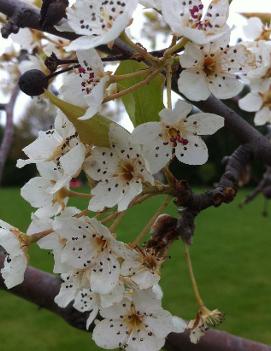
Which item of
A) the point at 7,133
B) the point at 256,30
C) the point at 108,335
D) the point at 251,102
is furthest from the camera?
the point at 7,133

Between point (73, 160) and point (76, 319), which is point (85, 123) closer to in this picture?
point (73, 160)

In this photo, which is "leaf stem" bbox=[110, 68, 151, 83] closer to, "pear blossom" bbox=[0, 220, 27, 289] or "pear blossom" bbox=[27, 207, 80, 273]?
"pear blossom" bbox=[27, 207, 80, 273]

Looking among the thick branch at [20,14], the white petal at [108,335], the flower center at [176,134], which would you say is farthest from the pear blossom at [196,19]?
the white petal at [108,335]

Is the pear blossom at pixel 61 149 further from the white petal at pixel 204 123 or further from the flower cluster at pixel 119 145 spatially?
the white petal at pixel 204 123

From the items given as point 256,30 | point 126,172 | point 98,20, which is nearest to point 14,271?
point 126,172

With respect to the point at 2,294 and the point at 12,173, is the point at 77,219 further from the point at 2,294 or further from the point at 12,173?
the point at 12,173
